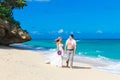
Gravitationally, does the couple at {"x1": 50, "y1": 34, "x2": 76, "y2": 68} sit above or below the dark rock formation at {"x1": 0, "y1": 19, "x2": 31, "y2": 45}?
below

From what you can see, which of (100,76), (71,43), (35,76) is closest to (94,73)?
(100,76)

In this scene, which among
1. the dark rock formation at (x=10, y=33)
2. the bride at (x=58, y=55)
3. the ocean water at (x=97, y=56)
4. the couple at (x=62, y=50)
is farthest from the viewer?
the dark rock formation at (x=10, y=33)

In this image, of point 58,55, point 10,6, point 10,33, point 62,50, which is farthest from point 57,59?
point 10,6

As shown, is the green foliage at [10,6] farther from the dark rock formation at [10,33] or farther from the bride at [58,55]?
the bride at [58,55]

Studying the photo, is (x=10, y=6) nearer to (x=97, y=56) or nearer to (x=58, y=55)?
(x=97, y=56)

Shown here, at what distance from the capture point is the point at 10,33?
109 ft

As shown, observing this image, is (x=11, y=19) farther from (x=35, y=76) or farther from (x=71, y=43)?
(x=35, y=76)

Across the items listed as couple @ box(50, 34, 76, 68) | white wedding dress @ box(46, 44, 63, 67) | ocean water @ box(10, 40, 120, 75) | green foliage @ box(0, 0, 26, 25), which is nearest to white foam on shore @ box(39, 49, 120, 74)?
ocean water @ box(10, 40, 120, 75)

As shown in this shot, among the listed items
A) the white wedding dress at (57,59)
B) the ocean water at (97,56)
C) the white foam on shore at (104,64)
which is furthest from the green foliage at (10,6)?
the white wedding dress at (57,59)

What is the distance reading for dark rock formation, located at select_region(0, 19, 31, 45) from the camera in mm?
32469

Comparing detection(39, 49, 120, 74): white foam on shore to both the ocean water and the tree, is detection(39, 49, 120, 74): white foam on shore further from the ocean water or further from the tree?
the tree

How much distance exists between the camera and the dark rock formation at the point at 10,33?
3247 cm

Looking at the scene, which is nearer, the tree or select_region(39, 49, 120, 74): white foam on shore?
select_region(39, 49, 120, 74): white foam on shore

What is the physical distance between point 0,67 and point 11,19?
18.7m
